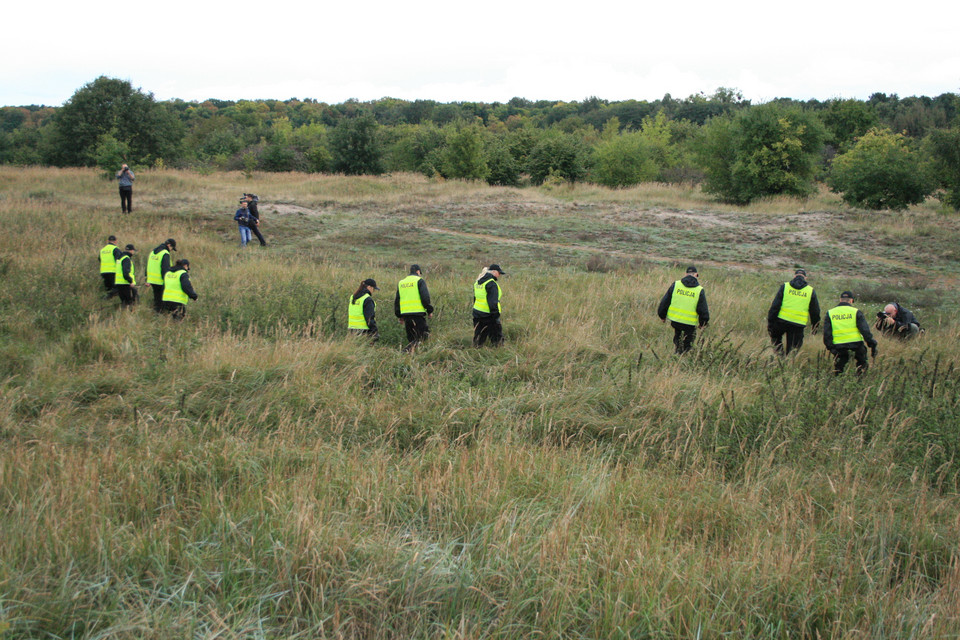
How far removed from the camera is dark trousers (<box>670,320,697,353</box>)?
29.6 feet

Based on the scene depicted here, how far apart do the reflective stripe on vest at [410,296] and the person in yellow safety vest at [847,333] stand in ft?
19.0

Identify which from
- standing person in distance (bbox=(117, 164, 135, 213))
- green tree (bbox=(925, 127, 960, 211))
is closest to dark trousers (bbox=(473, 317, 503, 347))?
standing person in distance (bbox=(117, 164, 135, 213))

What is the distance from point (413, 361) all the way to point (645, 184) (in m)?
33.5

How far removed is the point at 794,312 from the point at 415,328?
5711 millimetres

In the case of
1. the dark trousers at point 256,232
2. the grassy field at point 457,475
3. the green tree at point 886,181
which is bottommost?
the grassy field at point 457,475

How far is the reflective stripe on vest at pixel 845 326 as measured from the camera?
8.10 meters

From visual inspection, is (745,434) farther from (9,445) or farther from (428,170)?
(428,170)

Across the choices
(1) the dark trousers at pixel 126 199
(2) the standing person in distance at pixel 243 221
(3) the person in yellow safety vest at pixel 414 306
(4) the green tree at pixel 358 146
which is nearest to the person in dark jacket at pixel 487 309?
(3) the person in yellow safety vest at pixel 414 306

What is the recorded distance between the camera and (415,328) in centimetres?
929

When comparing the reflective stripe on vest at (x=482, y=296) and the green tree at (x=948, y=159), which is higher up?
the green tree at (x=948, y=159)

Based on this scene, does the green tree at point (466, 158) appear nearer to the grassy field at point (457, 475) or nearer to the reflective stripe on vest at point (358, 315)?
the grassy field at point (457, 475)

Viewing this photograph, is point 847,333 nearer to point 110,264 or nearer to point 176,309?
point 176,309

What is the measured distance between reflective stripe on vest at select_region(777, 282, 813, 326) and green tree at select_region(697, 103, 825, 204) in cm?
2630

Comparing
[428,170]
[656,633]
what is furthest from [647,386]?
[428,170]
